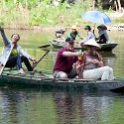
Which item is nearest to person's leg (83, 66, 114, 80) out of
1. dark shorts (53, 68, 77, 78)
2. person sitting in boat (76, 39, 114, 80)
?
person sitting in boat (76, 39, 114, 80)

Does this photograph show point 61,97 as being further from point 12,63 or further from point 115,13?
point 115,13

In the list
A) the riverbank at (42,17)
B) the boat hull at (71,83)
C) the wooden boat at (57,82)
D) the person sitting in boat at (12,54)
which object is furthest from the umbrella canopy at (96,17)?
the riverbank at (42,17)

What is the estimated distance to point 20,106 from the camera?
949 centimetres

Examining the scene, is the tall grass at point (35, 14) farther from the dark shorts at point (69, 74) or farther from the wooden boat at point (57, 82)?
the dark shorts at point (69, 74)

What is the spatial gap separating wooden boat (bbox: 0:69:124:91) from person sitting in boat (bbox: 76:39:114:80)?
0.13 metres

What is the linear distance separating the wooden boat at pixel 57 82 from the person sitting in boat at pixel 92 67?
135 millimetres

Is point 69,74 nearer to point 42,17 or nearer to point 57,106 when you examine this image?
point 57,106

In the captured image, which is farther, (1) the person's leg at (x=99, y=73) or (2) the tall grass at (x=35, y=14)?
(2) the tall grass at (x=35, y=14)

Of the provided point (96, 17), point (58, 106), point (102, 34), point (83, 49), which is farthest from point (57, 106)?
point (102, 34)

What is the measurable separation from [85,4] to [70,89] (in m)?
29.7

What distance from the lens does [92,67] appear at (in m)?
10.9

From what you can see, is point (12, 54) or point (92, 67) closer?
point (92, 67)

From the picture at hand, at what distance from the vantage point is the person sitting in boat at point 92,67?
35.1 ft

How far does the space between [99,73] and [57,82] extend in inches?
34.9
